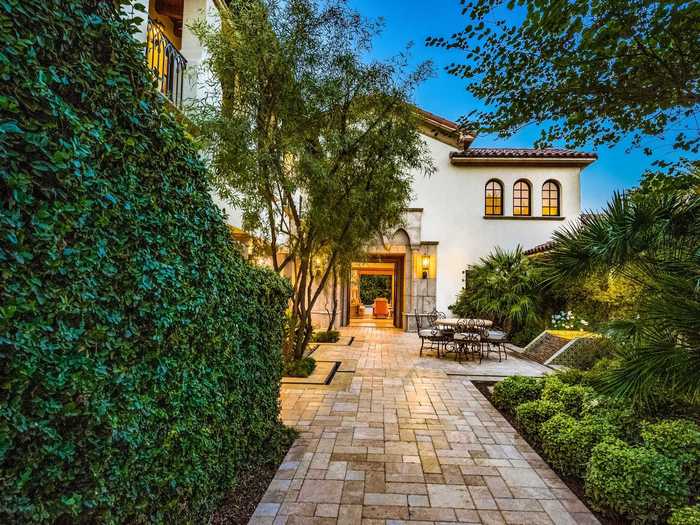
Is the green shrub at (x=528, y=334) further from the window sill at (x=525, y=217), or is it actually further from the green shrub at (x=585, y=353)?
the window sill at (x=525, y=217)

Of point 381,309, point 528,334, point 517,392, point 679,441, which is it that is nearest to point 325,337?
point 528,334

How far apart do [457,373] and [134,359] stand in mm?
6548

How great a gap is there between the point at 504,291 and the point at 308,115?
28.4 feet

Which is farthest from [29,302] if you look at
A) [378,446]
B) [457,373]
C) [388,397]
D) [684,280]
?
[457,373]

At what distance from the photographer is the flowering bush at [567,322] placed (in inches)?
369

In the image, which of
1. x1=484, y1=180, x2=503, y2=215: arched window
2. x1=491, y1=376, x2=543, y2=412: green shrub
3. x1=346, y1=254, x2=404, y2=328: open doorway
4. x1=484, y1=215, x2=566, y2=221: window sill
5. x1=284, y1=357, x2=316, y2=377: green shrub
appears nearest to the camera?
x1=491, y1=376, x2=543, y2=412: green shrub

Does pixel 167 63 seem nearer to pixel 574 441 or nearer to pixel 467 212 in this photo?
pixel 574 441

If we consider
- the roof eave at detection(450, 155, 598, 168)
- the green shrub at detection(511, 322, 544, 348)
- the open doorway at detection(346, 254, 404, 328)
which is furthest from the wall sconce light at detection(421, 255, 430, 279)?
the green shrub at detection(511, 322, 544, 348)

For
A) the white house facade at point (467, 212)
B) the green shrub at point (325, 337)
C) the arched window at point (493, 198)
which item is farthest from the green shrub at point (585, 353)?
the arched window at point (493, 198)

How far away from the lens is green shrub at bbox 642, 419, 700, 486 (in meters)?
2.67

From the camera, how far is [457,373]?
7.09 m

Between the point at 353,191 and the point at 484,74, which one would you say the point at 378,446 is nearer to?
the point at 353,191

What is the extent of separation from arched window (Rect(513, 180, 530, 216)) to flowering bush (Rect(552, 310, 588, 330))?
4.63 metres

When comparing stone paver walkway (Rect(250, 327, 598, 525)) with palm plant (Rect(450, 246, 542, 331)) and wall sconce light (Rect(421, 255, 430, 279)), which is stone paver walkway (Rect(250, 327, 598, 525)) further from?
wall sconce light (Rect(421, 255, 430, 279))
